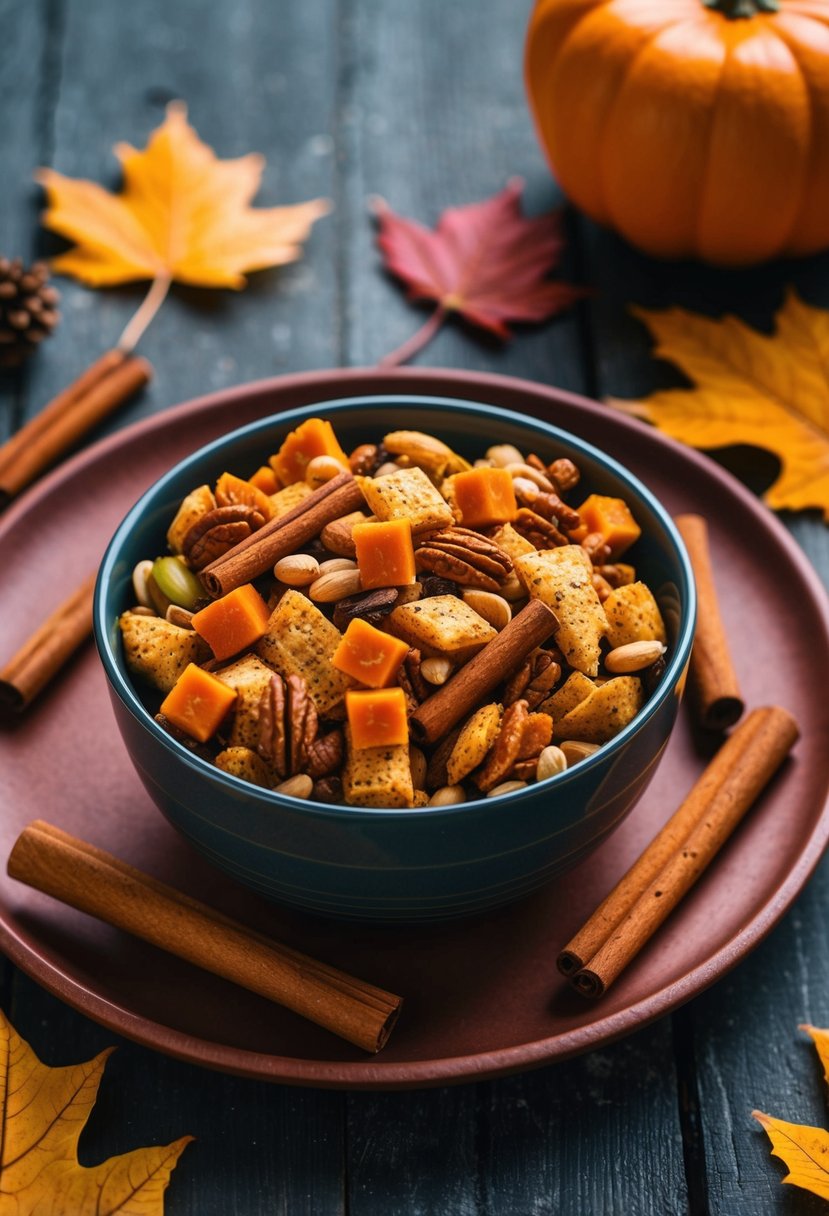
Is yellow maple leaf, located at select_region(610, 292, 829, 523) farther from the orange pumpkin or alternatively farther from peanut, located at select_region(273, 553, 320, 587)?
peanut, located at select_region(273, 553, 320, 587)

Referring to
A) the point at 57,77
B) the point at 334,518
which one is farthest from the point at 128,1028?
the point at 57,77

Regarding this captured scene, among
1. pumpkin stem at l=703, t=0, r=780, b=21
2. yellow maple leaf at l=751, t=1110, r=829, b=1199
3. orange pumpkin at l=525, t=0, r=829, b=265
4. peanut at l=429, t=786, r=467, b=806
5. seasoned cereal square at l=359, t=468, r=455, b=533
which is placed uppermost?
pumpkin stem at l=703, t=0, r=780, b=21

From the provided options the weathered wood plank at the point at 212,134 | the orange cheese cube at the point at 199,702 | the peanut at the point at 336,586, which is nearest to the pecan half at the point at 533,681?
the peanut at the point at 336,586

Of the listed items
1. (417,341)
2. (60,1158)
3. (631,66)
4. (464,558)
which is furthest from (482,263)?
(60,1158)

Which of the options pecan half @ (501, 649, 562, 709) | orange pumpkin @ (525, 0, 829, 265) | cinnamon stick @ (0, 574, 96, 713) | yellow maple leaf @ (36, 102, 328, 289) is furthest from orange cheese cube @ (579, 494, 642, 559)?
yellow maple leaf @ (36, 102, 328, 289)

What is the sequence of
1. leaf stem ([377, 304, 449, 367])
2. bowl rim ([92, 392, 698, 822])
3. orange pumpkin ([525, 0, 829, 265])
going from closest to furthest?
bowl rim ([92, 392, 698, 822]) < orange pumpkin ([525, 0, 829, 265]) < leaf stem ([377, 304, 449, 367])

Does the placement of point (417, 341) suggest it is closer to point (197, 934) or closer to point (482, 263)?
point (482, 263)
